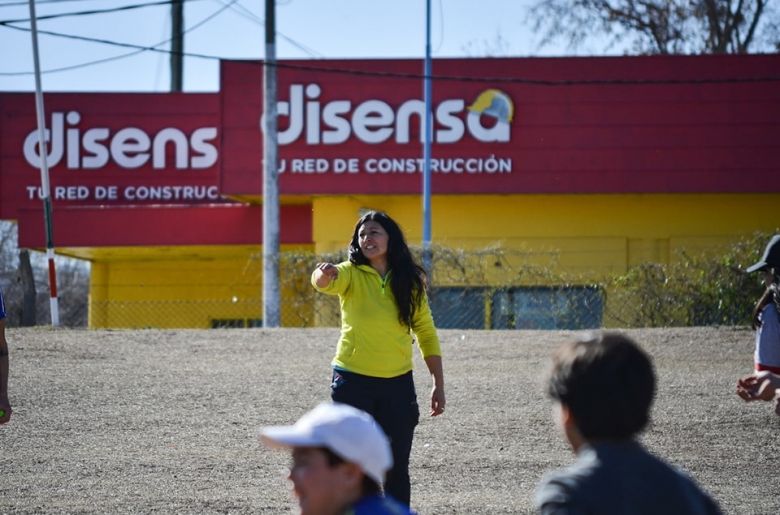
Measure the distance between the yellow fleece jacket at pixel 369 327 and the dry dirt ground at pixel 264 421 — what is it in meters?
2.16

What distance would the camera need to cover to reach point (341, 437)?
120 inches

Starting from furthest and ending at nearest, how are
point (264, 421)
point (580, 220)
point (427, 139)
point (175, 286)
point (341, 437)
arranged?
point (175, 286)
point (580, 220)
point (427, 139)
point (264, 421)
point (341, 437)

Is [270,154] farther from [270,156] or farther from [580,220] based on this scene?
[580,220]

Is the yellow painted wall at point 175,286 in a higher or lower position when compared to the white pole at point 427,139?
lower

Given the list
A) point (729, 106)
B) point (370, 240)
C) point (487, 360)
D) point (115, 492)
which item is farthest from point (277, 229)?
point (370, 240)

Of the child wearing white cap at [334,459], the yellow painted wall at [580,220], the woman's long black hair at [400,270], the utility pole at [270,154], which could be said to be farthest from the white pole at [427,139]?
the child wearing white cap at [334,459]

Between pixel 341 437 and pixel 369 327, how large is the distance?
3.65m

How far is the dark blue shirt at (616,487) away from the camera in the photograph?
112 inches

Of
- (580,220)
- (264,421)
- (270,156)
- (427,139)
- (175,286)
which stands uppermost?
(427,139)

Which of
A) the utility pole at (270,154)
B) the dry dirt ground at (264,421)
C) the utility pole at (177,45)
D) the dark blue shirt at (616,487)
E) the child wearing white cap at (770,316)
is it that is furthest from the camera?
the utility pole at (177,45)

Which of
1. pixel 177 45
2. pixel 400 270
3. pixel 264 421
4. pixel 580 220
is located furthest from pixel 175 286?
A: pixel 400 270

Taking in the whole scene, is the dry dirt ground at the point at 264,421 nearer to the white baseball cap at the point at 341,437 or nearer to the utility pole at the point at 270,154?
the utility pole at the point at 270,154

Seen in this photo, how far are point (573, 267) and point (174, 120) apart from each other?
9720mm

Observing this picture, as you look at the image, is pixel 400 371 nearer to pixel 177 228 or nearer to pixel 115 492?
pixel 115 492
